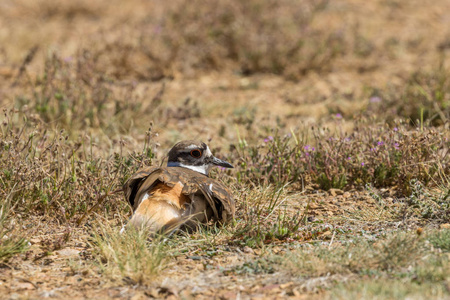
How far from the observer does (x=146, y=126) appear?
7562 millimetres

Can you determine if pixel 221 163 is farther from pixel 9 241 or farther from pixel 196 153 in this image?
pixel 9 241

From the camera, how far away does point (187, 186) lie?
444 centimetres

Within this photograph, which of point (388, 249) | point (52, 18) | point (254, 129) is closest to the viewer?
point (388, 249)

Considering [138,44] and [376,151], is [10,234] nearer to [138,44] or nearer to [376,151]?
[376,151]

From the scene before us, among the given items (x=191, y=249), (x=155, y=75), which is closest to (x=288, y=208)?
(x=191, y=249)

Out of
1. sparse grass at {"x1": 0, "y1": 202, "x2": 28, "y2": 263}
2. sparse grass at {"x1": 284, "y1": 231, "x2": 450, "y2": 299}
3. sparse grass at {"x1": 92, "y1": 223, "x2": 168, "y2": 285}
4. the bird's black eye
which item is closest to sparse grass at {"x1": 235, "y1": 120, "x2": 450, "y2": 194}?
the bird's black eye

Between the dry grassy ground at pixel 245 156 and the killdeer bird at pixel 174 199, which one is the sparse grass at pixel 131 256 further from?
the killdeer bird at pixel 174 199

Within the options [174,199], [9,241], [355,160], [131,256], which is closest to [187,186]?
[174,199]

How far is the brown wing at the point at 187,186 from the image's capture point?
4.46 metres

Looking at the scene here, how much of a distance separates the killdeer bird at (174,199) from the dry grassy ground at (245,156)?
144 millimetres

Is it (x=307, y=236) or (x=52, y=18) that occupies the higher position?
(x=52, y=18)

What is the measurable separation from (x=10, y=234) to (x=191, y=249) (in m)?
1.33

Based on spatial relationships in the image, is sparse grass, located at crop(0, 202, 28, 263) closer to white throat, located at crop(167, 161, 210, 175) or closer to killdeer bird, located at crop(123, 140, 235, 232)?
killdeer bird, located at crop(123, 140, 235, 232)

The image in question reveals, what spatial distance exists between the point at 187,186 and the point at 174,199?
6.2 inches
